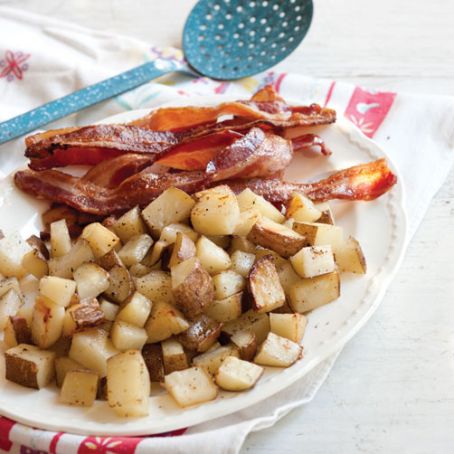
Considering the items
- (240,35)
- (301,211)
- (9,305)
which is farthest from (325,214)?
(240,35)

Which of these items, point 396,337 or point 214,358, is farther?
point 396,337

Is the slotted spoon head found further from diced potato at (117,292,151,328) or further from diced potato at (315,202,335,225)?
diced potato at (117,292,151,328)

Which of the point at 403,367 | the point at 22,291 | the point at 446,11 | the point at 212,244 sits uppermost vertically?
the point at 446,11

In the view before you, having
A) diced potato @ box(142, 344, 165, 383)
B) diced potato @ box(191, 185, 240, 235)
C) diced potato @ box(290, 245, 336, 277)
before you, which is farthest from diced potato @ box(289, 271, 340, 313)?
diced potato @ box(142, 344, 165, 383)

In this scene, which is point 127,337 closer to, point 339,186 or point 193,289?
point 193,289

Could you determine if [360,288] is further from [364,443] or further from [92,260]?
[92,260]

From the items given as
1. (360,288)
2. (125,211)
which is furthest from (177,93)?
(360,288)
